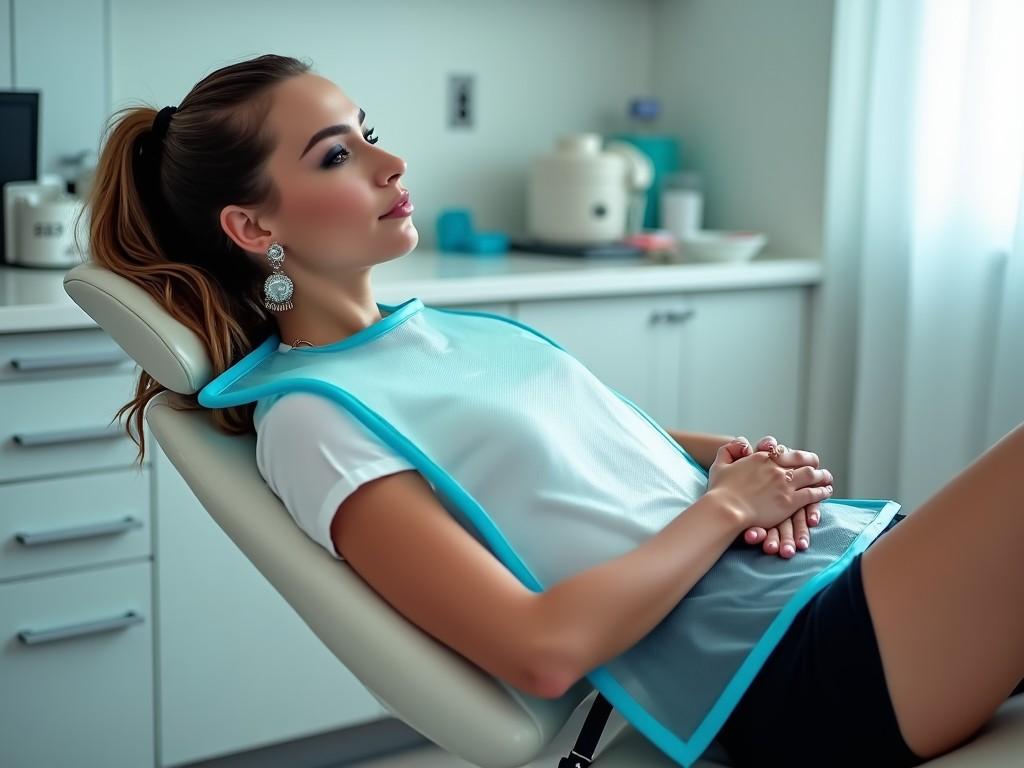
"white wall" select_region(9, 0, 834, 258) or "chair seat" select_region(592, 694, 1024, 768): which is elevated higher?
"white wall" select_region(9, 0, 834, 258)

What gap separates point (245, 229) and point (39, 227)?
0.97 m

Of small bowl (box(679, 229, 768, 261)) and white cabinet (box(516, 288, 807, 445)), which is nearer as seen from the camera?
white cabinet (box(516, 288, 807, 445))

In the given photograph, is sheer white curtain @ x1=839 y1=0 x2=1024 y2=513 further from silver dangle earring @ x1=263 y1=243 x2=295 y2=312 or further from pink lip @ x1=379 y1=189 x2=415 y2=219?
silver dangle earring @ x1=263 y1=243 x2=295 y2=312

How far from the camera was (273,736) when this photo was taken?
7.17ft

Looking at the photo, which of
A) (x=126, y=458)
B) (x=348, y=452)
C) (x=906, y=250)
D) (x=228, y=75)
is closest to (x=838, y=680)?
(x=348, y=452)

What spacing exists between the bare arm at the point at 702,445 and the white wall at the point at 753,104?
121cm

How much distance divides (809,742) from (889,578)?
0.17 m

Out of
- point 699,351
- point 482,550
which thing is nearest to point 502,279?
point 699,351

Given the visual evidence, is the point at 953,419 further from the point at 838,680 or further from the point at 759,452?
the point at 838,680

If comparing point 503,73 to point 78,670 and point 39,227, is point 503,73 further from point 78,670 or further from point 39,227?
point 78,670

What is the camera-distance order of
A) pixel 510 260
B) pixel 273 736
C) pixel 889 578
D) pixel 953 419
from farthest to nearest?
pixel 510 260 < pixel 953 419 < pixel 273 736 < pixel 889 578

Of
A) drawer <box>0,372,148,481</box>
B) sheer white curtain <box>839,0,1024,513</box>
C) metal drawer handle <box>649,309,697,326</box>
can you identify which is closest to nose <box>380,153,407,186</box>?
drawer <box>0,372,148,481</box>

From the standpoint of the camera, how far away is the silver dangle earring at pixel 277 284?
55.2 inches

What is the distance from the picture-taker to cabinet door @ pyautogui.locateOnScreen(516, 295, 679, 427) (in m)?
2.34
